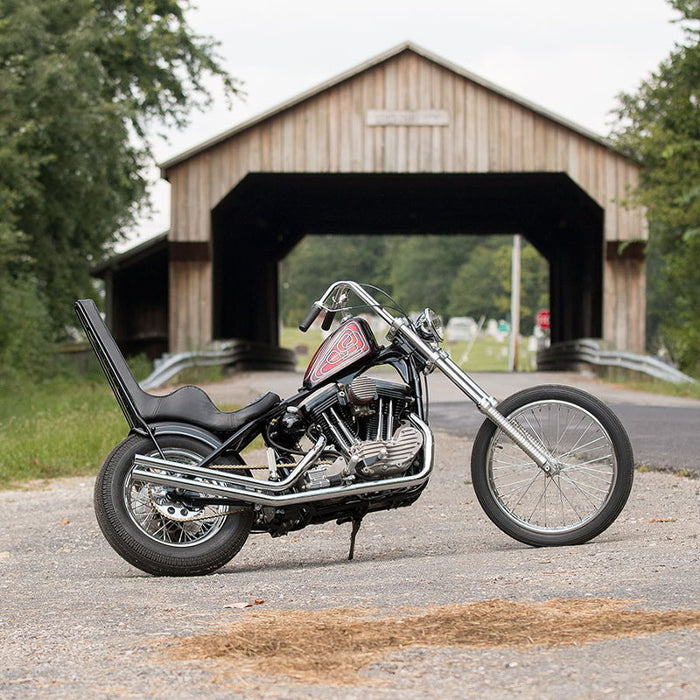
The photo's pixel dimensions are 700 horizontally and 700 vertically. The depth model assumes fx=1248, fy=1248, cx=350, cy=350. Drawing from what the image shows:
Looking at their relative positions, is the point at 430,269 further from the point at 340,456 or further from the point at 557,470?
the point at 340,456

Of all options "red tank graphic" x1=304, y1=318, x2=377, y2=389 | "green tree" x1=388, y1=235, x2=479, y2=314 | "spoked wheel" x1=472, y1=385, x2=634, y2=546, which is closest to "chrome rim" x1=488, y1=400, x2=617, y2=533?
"spoked wheel" x1=472, y1=385, x2=634, y2=546

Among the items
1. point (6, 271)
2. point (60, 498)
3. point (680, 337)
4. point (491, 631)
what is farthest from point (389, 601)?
point (680, 337)

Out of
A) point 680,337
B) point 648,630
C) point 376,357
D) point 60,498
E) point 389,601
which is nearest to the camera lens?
point 648,630

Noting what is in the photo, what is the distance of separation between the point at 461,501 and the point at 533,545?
201cm

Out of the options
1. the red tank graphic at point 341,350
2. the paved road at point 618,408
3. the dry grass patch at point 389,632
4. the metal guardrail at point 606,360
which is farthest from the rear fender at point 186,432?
the metal guardrail at point 606,360

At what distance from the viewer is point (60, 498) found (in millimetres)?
8305

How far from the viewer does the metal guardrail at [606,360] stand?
20.3m

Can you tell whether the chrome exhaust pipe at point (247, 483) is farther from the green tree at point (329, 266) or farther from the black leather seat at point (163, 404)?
the green tree at point (329, 266)

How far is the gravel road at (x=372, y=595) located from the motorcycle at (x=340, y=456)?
185 mm

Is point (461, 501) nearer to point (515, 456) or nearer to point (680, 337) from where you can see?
point (515, 456)

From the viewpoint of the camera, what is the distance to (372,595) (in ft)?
14.3

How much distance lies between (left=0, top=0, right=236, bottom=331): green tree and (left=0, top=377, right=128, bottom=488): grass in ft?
→ 18.3

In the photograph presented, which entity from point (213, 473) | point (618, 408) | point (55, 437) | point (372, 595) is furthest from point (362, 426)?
point (618, 408)

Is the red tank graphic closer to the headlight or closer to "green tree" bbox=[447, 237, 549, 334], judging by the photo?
the headlight
